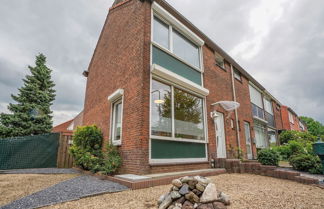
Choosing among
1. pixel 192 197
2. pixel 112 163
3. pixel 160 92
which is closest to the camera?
pixel 192 197

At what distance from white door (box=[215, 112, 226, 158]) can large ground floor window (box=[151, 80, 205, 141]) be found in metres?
1.40

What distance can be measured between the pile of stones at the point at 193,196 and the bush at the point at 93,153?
295 centimetres

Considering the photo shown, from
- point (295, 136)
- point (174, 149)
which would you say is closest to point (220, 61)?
point (174, 149)

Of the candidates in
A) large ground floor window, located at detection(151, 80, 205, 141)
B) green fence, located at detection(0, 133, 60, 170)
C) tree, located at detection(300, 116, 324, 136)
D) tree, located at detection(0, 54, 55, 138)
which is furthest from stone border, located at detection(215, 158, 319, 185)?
tree, located at detection(300, 116, 324, 136)

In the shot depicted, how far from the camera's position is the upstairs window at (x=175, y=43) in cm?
589

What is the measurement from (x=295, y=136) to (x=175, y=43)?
1489 centimetres

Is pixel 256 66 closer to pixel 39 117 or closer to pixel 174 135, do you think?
pixel 174 135

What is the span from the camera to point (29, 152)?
7.26 m

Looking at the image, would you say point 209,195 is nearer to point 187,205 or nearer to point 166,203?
point 187,205

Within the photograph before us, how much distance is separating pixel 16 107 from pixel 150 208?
15520mm

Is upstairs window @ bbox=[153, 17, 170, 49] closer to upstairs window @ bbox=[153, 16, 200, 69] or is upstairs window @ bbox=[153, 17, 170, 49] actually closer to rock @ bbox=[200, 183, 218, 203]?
upstairs window @ bbox=[153, 16, 200, 69]

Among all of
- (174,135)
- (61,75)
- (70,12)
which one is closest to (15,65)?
(61,75)

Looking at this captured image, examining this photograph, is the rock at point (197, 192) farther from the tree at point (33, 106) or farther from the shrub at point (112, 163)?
the tree at point (33, 106)

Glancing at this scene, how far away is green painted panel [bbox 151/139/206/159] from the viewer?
15.3 feet
